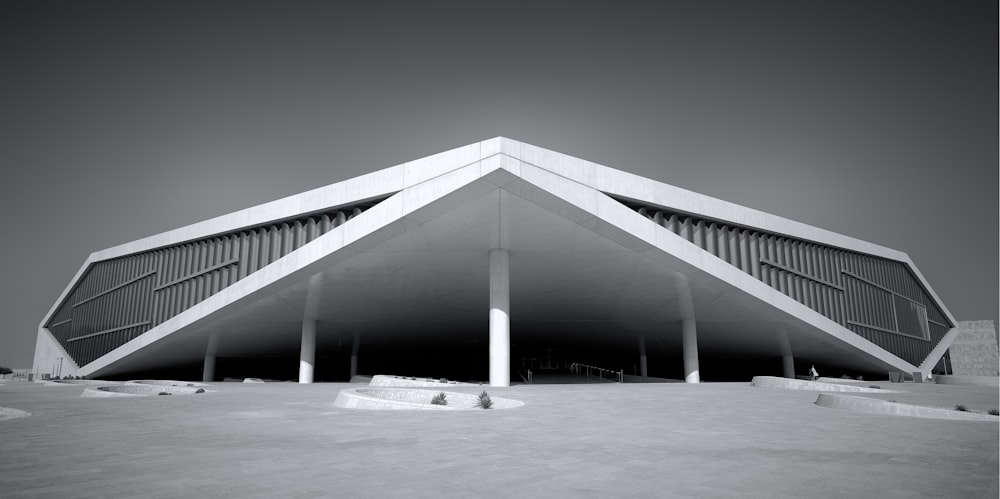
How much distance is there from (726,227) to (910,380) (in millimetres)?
17504

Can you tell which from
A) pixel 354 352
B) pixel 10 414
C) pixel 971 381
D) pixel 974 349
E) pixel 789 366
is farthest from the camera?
pixel 974 349

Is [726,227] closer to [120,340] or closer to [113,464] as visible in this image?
[113,464]

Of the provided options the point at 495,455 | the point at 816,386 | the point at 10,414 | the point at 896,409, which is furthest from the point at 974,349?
the point at 10,414

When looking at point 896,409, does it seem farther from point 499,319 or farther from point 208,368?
point 208,368

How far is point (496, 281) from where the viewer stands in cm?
2269

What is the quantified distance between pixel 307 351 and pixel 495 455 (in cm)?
2661

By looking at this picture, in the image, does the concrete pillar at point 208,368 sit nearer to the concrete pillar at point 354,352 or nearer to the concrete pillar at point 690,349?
the concrete pillar at point 354,352

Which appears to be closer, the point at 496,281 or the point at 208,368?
the point at 496,281

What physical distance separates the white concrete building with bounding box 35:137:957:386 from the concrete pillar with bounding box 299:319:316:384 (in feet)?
0.27

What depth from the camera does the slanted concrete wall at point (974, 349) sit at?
45969mm

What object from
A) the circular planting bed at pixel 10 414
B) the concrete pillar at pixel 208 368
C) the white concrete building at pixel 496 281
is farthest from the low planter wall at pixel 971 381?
the concrete pillar at pixel 208 368

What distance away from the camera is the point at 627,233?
21219 mm

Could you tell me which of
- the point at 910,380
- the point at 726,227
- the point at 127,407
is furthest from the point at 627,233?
the point at 910,380

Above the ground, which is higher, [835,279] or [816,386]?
[835,279]
